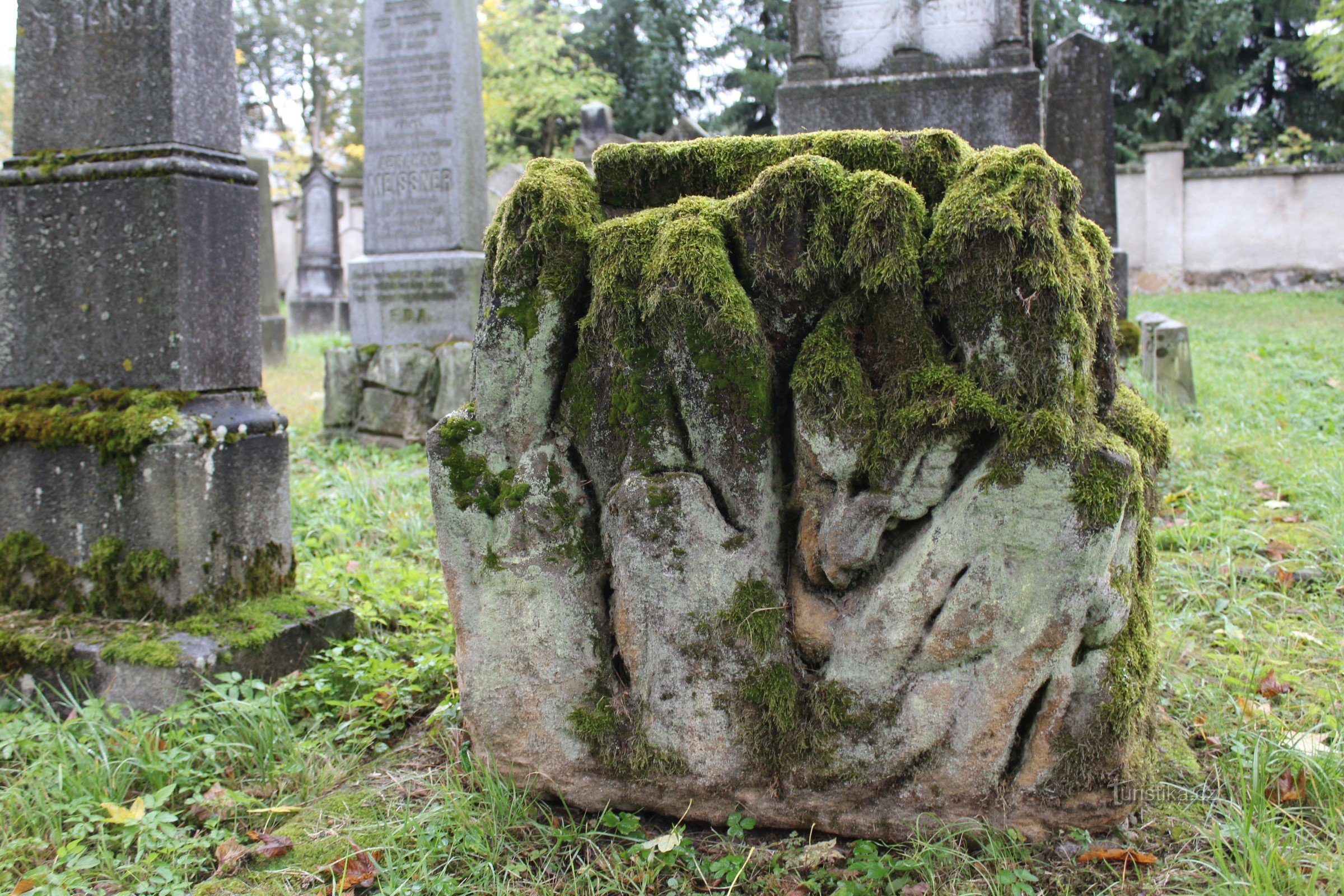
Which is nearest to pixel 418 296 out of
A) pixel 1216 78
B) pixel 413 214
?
pixel 413 214

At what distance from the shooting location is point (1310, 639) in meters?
2.96

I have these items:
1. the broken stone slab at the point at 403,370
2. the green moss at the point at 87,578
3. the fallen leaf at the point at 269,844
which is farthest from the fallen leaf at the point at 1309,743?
the broken stone slab at the point at 403,370

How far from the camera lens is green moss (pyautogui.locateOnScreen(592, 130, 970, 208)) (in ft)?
7.09

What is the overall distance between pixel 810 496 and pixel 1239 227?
58.5 ft

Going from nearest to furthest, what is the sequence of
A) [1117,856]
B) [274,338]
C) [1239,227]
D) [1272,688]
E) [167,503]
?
1. [1117,856]
2. [1272,688]
3. [167,503]
4. [274,338]
5. [1239,227]

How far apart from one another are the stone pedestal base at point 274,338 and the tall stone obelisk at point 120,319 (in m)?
8.16

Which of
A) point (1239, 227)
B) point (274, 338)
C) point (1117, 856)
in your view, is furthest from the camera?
point (1239, 227)

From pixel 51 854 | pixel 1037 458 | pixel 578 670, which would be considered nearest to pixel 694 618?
pixel 578 670

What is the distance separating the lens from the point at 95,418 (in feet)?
9.92

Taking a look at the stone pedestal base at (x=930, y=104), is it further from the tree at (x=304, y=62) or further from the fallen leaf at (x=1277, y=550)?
the tree at (x=304, y=62)

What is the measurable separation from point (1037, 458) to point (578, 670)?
1.13 metres

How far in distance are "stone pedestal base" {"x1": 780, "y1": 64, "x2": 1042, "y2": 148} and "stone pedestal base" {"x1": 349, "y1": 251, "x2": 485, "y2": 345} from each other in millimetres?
2732

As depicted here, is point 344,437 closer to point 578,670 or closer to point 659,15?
point 578,670

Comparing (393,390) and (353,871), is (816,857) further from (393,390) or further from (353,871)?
(393,390)
